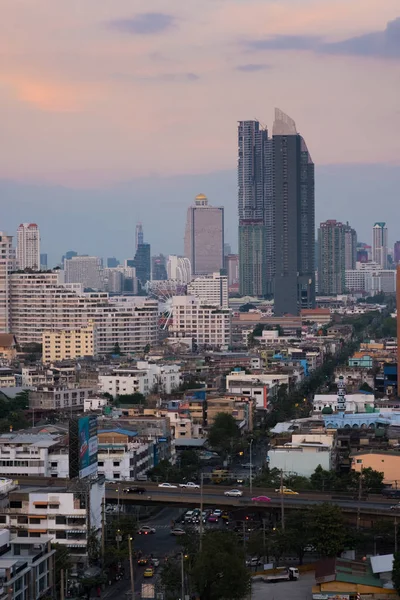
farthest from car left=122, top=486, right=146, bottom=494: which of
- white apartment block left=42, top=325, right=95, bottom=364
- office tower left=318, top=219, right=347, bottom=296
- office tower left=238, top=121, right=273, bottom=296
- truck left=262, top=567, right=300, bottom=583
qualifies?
office tower left=318, top=219, right=347, bottom=296

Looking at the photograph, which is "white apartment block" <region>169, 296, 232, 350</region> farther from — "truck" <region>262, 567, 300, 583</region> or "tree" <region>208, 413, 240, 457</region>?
"truck" <region>262, 567, 300, 583</region>

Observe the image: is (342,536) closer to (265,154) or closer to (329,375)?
(329,375)

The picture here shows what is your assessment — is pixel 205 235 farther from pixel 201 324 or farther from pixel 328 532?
pixel 328 532

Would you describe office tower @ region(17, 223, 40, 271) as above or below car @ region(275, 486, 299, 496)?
above

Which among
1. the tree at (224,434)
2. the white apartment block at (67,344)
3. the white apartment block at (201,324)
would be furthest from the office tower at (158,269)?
the tree at (224,434)

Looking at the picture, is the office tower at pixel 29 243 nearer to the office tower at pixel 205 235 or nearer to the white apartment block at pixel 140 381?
the white apartment block at pixel 140 381

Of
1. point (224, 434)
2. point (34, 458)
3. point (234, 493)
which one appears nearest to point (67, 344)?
point (224, 434)
